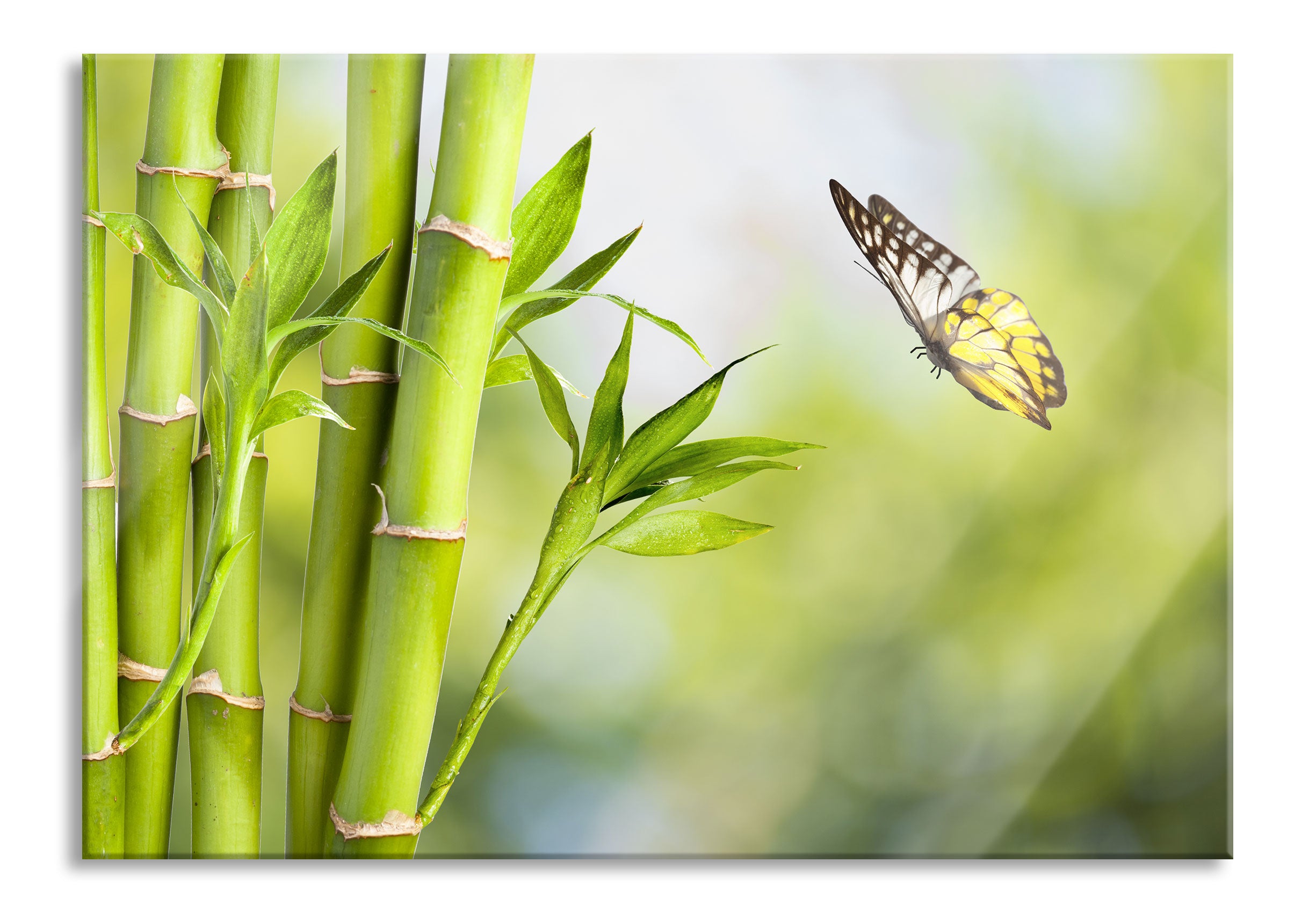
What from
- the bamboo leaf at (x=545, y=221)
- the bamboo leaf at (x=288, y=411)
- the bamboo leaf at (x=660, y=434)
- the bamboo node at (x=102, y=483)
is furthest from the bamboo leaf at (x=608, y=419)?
the bamboo node at (x=102, y=483)

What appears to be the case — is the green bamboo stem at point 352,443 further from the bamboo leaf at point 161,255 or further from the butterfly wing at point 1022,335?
the butterfly wing at point 1022,335

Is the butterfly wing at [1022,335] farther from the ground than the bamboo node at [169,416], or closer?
farther from the ground

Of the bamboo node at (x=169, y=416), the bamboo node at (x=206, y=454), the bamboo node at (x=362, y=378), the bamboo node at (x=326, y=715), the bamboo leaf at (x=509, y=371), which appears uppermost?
the bamboo leaf at (x=509, y=371)

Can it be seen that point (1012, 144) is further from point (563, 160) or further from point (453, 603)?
point (453, 603)

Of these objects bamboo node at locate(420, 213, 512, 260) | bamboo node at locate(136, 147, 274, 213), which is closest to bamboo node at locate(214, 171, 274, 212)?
bamboo node at locate(136, 147, 274, 213)

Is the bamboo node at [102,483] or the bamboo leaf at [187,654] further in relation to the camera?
the bamboo node at [102,483]

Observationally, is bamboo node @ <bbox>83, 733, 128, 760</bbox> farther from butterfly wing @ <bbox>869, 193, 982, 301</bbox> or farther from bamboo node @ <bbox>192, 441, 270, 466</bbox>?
butterfly wing @ <bbox>869, 193, 982, 301</bbox>
